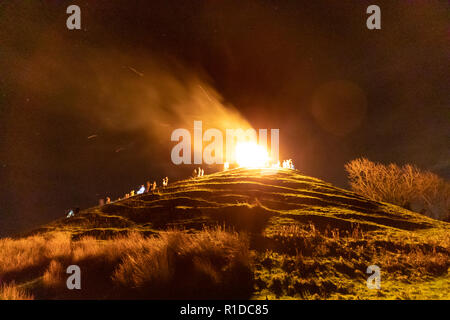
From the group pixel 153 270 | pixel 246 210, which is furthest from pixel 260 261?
pixel 246 210

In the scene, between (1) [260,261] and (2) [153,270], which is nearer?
(2) [153,270]

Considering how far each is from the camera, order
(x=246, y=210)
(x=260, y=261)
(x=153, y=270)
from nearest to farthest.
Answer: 1. (x=153, y=270)
2. (x=260, y=261)
3. (x=246, y=210)

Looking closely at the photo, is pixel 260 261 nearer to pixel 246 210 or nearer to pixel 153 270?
pixel 153 270

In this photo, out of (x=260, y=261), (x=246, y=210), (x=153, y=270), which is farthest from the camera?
(x=246, y=210)

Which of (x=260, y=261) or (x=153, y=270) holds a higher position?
(x=153, y=270)

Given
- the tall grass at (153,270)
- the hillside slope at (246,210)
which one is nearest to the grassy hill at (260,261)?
the tall grass at (153,270)

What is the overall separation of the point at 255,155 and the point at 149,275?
93.5 feet

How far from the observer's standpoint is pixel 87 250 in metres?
7.98

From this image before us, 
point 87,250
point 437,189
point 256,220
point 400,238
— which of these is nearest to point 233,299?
point 87,250

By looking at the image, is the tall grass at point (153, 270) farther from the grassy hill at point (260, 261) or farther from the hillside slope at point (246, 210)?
the hillside slope at point (246, 210)

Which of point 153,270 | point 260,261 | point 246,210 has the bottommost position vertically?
point 260,261

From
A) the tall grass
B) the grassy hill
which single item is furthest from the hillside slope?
the tall grass

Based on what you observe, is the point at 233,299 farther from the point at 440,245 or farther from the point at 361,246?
the point at 440,245
